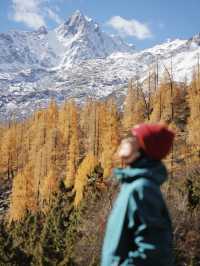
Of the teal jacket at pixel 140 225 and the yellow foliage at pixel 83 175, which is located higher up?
the teal jacket at pixel 140 225

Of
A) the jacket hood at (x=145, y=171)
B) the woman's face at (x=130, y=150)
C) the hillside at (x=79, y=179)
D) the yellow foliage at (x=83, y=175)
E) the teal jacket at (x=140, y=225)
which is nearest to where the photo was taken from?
the teal jacket at (x=140, y=225)

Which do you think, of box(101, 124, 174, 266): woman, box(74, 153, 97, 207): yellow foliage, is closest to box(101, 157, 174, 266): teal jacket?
box(101, 124, 174, 266): woman

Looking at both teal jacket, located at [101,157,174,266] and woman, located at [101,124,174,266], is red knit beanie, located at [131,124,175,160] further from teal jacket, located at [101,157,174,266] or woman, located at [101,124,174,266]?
teal jacket, located at [101,157,174,266]

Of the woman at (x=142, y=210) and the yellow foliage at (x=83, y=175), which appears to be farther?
the yellow foliage at (x=83, y=175)

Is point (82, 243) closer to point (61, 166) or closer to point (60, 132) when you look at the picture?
point (61, 166)

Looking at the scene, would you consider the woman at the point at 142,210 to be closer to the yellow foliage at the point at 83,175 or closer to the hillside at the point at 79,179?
the hillside at the point at 79,179

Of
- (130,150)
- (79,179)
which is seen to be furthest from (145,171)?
(79,179)

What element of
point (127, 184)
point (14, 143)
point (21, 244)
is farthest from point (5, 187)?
point (127, 184)

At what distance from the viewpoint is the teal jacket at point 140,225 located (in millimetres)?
4188

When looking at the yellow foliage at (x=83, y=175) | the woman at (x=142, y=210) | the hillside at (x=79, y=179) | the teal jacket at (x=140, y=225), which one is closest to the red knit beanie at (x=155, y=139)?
the woman at (x=142, y=210)

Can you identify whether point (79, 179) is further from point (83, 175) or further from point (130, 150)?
point (130, 150)

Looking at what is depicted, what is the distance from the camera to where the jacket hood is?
4379 millimetres

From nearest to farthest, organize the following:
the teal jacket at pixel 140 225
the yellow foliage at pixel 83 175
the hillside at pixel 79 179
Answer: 1. the teal jacket at pixel 140 225
2. the hillside at pixel 79 179
3. the yellow foliage at pixel 83 175

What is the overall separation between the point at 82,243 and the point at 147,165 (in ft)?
104
